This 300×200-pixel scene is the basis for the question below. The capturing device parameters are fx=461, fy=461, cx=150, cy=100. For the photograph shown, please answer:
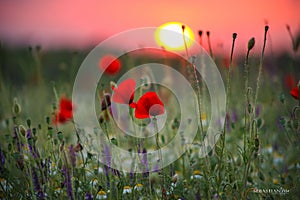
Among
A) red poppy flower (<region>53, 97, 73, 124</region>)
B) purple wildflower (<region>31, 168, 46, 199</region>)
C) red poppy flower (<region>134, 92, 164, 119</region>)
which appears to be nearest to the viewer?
red poppy flower (<region>134, 92, 164, 119</region>)

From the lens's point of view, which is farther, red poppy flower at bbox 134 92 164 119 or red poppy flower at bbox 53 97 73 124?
red poppy flower at bbox 53 97 73 124

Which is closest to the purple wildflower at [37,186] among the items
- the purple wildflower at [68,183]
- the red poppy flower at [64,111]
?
the purple wildflower at [68,183]

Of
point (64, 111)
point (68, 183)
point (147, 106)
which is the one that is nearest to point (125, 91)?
point (147, 106)

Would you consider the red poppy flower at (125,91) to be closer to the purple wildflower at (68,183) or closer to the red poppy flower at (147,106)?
the red poppy flower at (147,106)

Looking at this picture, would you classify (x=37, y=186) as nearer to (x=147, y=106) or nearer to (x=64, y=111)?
(x=147, y=106)

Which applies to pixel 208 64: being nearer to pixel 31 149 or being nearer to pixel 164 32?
pixel 164 32

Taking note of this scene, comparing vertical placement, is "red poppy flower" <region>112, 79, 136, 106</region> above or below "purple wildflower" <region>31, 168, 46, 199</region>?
above

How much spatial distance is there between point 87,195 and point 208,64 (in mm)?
1009

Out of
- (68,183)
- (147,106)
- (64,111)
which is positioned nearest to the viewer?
(147,106)

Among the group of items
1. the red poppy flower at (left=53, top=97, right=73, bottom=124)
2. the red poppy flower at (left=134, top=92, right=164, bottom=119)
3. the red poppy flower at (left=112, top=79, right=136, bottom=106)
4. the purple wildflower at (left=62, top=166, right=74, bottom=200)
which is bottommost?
the purple wildflower at (left=62, top=166, right=74, bottom=200)

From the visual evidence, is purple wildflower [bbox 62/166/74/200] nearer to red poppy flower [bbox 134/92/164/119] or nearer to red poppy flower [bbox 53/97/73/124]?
red poppy flower [bbox 134/92/164/119]

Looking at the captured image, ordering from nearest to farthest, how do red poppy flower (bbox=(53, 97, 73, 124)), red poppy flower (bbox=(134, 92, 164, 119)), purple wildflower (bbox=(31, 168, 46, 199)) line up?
1. red poppy flower (bbox=(134, 92, 164, 119))
2. purple wildflower (bbox=(31, 168, 46, 199))
3. red poppy flower (bbox=(53, 97, 73, 124))

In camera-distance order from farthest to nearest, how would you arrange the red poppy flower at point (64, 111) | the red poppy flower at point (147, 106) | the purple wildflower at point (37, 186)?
the red poppy flower at point (64, 111)
the purple wildflower at point (37, 186)
the red poppy flower at point (147, 106)

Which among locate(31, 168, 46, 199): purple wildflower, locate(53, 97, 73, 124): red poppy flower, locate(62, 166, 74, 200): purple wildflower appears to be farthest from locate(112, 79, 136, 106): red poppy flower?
locate(53, 97, 73, 124): red poppy flower
